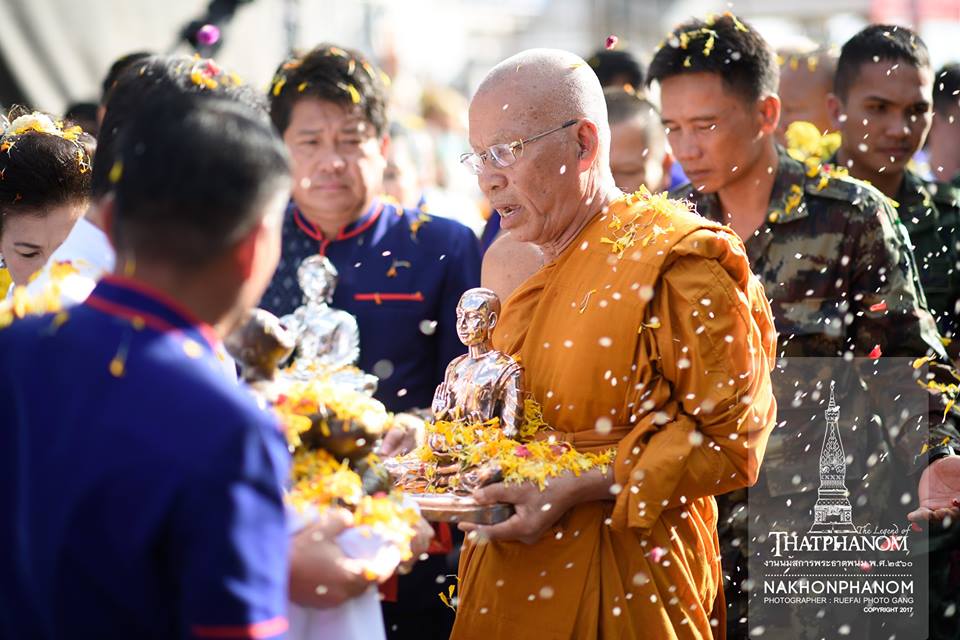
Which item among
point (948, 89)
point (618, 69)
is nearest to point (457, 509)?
point (618, 69)

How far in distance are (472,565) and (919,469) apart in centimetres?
184

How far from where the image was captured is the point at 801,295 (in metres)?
4.72

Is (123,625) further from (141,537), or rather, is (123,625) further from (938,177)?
(938,177)

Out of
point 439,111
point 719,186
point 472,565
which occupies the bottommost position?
point 472,565

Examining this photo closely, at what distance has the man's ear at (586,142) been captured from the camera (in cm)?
378

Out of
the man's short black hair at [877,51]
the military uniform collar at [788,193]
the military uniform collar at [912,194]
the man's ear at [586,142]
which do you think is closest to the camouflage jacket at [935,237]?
the military uniform collar at [912,194]

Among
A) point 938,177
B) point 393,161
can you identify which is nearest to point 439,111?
point 393,161

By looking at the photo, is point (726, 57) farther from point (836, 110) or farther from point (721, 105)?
point (836, 110)

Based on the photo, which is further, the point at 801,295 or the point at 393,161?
the point at 393,161

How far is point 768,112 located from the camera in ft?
16.4

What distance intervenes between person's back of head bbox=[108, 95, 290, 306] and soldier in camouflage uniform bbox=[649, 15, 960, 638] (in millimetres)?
3038

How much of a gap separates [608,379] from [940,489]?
62.1 inches

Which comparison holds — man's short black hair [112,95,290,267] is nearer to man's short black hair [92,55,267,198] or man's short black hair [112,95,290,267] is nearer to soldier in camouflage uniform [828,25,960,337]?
man's short black hair [92,55,267,198]

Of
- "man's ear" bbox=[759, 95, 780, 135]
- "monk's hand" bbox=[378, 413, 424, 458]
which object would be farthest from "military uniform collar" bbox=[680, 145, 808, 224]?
"monk's hand" bbox=[378, 413, 424, 458]
